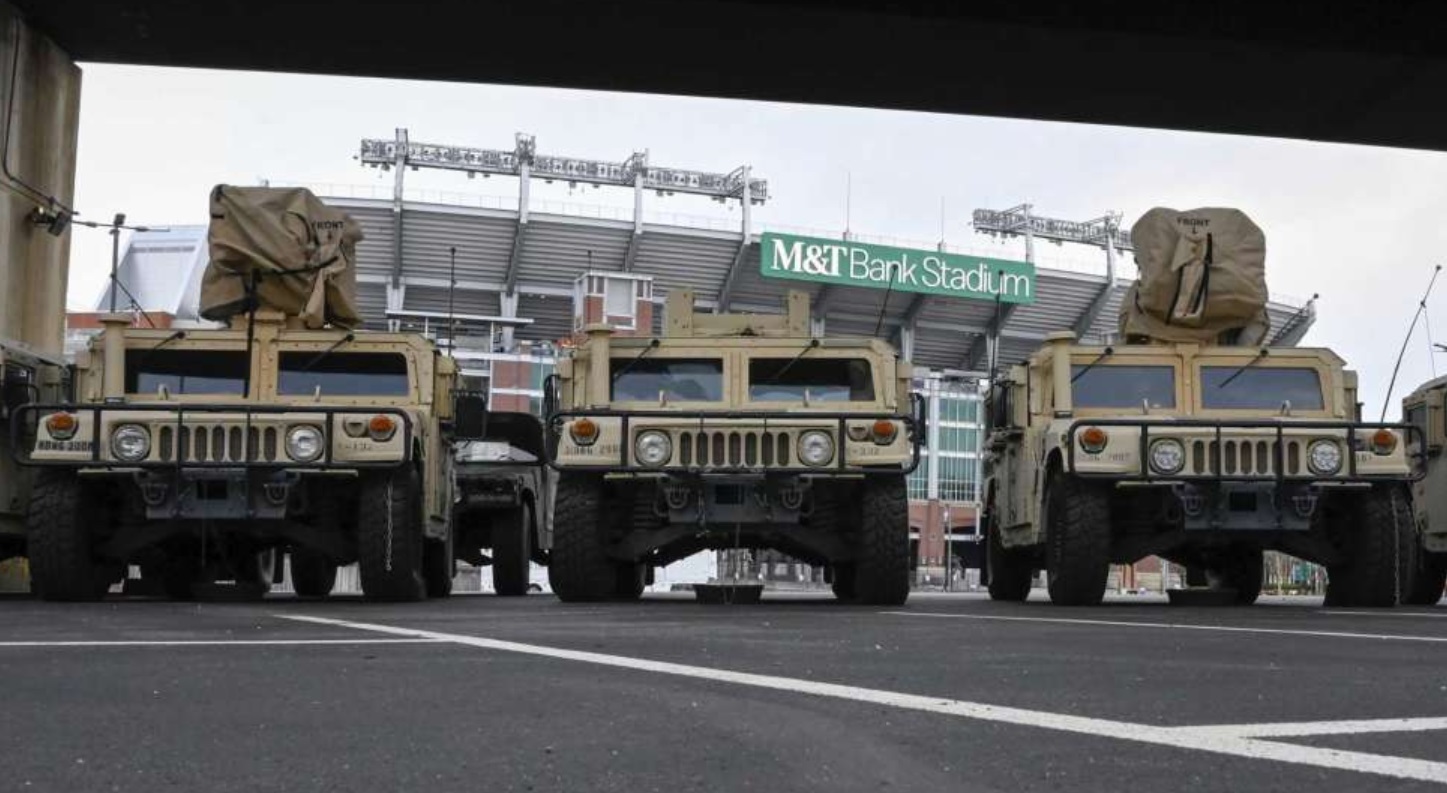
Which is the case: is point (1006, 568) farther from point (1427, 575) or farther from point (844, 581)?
point (1427, 575)

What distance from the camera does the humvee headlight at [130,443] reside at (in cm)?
1055

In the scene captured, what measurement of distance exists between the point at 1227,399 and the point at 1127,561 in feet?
5.75

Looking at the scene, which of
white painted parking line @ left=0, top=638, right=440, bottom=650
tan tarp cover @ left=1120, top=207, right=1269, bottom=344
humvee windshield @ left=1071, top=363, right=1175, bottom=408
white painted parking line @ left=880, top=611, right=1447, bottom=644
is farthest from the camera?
tan tarp cover @ left=1120, top=207, right=1269, bottom=344

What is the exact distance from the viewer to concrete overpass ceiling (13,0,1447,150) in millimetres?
13719

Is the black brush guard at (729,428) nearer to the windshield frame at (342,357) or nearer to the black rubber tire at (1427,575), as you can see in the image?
the windshield frame at (342,357)

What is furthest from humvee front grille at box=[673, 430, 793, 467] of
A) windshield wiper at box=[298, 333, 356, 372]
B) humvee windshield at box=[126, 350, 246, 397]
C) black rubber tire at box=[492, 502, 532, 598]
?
black rubber tire at box=[492, 502, 532, 598]

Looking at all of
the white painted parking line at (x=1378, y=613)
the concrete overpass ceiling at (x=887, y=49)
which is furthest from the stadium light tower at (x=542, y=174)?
the white painted parking line at (x=1378, y=613)

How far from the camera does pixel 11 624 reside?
7457mm

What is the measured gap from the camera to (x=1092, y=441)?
10.9 metres

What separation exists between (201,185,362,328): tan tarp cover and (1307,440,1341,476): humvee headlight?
7.07 meters

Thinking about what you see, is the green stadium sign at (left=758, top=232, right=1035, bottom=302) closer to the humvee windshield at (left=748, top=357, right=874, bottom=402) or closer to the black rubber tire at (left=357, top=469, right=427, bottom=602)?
the humvee windshield at (left=748, top=357, right=874, bottom=402)

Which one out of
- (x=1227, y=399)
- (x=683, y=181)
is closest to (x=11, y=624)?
(x=1227, y=399)

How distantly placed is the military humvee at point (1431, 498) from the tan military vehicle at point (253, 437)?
780 cm

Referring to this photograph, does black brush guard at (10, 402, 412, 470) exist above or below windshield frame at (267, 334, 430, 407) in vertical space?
below
